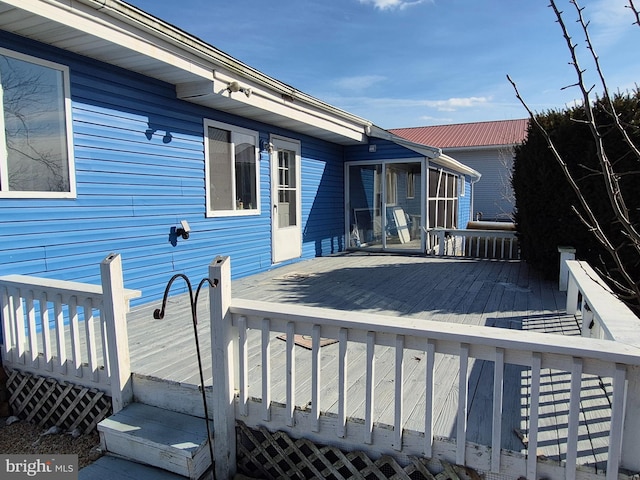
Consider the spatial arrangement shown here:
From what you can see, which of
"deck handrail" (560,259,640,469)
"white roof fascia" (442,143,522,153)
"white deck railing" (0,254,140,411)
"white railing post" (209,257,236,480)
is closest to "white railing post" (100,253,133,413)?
"white deck railing" (0,254,140,411)

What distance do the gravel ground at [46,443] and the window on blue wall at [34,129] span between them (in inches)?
67.8

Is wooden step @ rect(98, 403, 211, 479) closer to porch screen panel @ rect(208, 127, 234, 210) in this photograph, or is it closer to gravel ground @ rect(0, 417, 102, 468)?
gravel ground @ rect(0, 417, 102, 468)

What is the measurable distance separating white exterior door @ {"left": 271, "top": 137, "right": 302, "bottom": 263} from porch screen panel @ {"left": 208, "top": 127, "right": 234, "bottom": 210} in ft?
3.43

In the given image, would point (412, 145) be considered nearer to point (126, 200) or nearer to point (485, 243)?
point (485, 243)

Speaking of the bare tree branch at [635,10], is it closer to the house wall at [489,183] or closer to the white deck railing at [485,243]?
the white deck railing at [485,243]

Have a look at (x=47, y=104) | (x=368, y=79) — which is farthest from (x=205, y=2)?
(x=368, y=79)

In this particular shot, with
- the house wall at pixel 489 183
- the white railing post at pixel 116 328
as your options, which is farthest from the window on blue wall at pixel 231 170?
the house wall at pixel 489 183

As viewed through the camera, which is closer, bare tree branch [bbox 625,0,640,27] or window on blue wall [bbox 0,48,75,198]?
bare tree branch [bbox 625,0,640,27]

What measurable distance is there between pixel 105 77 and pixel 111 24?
69 cm

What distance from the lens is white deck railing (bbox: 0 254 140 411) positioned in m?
2.28

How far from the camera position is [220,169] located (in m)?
5.33

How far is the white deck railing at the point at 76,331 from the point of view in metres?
2.28

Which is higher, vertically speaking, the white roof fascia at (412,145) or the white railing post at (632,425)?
the white roof fascia at (412,145)

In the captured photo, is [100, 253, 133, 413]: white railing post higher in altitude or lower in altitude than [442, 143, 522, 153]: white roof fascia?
lower
